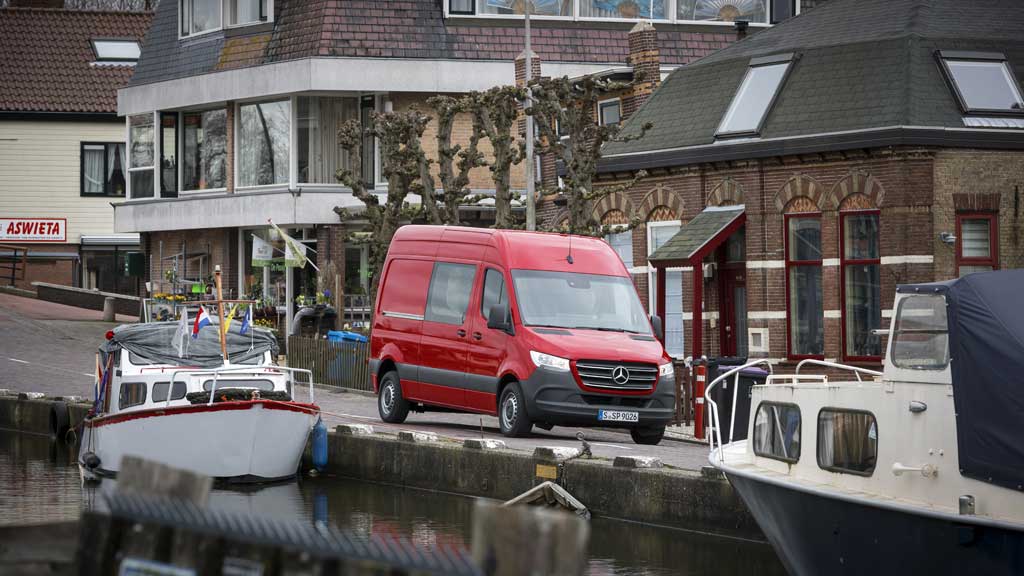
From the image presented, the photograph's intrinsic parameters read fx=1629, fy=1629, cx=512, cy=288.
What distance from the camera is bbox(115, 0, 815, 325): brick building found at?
139 feet

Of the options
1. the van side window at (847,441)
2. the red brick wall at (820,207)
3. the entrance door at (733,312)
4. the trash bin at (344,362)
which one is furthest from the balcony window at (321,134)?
the van side window at (847,441)

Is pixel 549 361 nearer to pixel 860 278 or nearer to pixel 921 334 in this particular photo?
pixel 921 334

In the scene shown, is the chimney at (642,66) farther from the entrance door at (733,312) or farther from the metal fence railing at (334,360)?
the metal fence railing at (334,360)

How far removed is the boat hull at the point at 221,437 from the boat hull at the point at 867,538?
8.20m

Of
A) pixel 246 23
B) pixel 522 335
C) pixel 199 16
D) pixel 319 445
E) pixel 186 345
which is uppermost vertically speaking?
pixel 199 16

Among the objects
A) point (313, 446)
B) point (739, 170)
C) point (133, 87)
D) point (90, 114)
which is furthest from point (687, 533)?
point (90, 114)

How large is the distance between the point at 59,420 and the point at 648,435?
11.2m

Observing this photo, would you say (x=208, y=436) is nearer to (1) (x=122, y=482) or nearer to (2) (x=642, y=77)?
(1) (x=122, y=482)

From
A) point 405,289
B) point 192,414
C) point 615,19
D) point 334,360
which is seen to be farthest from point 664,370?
point 615,19

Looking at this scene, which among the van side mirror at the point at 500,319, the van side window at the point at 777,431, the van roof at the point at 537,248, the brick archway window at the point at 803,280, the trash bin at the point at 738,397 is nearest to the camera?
the van side window at the point at 777,431

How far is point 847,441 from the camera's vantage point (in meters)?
13.1

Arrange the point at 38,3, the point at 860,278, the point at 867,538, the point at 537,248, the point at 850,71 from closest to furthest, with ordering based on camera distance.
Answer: the point at 867,538 < the point at 537,248 < the point at 860,278 < the point at 850,71 < the point at 38,3

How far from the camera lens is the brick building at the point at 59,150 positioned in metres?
56.3

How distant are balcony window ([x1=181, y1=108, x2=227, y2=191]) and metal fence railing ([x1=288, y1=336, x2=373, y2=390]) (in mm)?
12761
